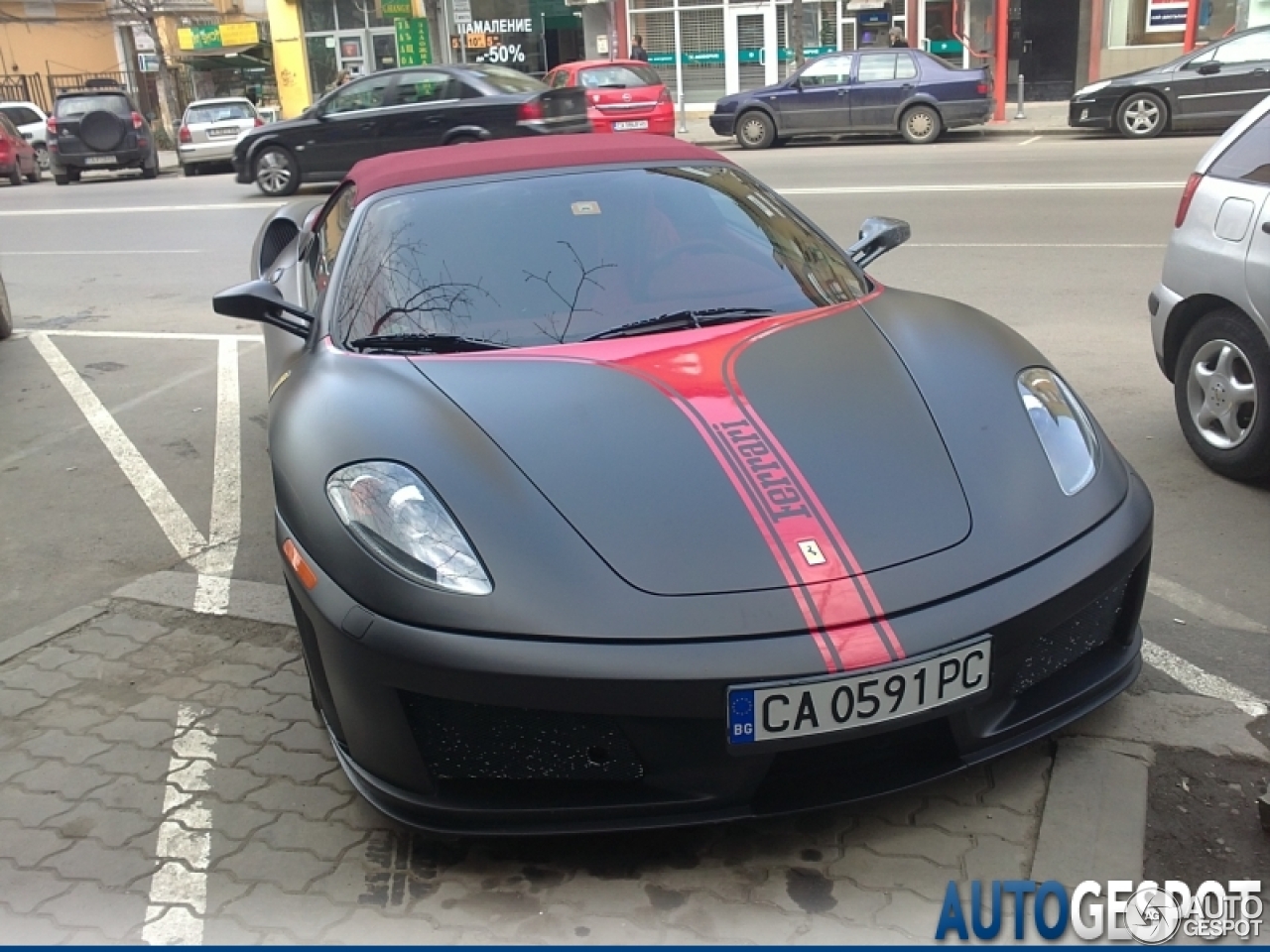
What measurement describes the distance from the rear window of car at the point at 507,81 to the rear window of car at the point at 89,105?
9.81 meters

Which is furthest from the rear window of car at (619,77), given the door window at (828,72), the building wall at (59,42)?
the building wall at (59,42)

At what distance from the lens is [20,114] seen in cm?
2614

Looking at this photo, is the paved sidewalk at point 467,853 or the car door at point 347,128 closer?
the paved sidewalk at point 467,853

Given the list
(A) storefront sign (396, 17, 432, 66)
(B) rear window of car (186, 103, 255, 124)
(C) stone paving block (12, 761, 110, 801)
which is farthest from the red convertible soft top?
(A) storefront sign (396, 17, 432, 66)

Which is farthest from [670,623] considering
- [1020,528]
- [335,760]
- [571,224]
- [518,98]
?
[518,98]

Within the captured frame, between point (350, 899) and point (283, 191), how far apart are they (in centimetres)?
1528

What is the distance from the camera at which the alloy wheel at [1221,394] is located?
14.1ft

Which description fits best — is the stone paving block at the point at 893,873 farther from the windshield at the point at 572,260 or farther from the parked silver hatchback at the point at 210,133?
the parked silver hatchback at the point at 210,133

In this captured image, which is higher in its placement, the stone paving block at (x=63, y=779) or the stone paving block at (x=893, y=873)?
the stone paving block at (x=893, y=873)

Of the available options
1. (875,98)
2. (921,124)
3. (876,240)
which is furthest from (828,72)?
(876,240)

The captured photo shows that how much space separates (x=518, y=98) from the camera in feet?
48.7

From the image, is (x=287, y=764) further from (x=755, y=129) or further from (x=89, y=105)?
(x=89, y=105)

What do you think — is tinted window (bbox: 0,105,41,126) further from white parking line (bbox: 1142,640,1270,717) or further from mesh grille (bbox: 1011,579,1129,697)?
mesh grille (bbox: 1011,579,1129,697)

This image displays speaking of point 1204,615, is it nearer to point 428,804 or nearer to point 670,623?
point 670,623
